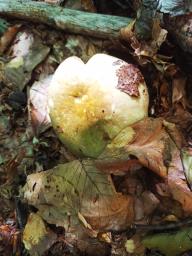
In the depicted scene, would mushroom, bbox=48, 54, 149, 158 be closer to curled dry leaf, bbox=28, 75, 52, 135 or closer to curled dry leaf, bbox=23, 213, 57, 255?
curled dry leaf, bbox=28, 75, 52, 135

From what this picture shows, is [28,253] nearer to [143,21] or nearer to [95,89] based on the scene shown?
[95,89]

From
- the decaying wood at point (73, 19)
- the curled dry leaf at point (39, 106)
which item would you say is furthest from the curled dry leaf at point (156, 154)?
the curled dry leaf at point (39, 106)

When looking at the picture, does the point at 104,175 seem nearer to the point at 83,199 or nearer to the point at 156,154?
the point at 83,199

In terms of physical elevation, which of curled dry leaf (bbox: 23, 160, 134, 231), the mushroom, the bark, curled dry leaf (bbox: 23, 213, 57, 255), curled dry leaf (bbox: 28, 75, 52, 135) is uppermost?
the bark

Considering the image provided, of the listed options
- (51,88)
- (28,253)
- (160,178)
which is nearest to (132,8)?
(51,88)

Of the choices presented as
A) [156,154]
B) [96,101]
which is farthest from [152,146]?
[96,101]

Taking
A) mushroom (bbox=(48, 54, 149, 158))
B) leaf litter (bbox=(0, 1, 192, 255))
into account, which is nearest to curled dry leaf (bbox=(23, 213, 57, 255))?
leaf litter (bbox=(0, 1, 192, 255))

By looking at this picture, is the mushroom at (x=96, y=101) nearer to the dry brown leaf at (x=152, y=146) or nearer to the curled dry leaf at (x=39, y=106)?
the dry brown leaf at (x=152, y=146)
